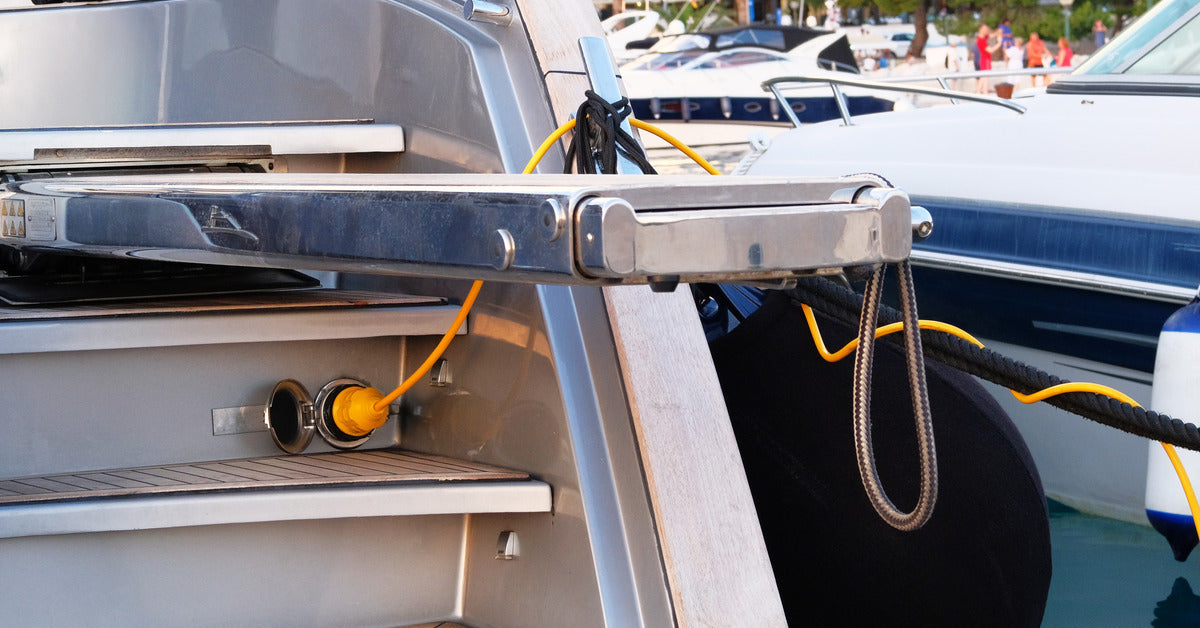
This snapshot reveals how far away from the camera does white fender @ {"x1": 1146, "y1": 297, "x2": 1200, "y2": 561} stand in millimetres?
1875

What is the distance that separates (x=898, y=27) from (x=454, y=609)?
37509 millimetres

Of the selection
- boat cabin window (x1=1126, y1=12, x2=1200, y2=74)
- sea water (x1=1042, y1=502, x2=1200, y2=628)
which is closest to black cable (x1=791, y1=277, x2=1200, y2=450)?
sea water (x1=1042, y1=502, x2=1200, y2=628)

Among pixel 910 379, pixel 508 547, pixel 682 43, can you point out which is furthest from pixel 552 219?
pixel 682 43

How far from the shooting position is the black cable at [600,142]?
1.45 m

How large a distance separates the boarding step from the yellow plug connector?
0.30 feet

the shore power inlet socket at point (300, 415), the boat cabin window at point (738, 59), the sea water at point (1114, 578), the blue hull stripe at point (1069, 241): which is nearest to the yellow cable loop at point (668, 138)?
the shore power inlet socket at point (300, 415)

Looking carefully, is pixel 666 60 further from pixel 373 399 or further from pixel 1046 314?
pixel 373 399

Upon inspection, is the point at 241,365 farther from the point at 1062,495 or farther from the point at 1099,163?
the point at 1062,495

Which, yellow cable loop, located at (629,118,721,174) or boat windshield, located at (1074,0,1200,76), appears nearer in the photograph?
yellow cable loop, located at (629,118,721,174)

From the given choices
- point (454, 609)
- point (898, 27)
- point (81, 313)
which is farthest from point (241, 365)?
point (898, 27)

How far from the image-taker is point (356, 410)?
1.61 metres

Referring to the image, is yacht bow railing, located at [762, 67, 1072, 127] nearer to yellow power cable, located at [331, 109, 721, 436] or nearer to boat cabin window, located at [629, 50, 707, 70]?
yellow power cable, located at [331, 109, 721, 436]

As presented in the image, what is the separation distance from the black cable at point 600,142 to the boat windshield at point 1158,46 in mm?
2427

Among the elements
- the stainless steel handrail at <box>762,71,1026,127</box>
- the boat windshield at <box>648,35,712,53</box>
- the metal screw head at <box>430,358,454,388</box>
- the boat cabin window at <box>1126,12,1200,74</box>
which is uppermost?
the boat windshield at <box>648,35,712,53</box>
